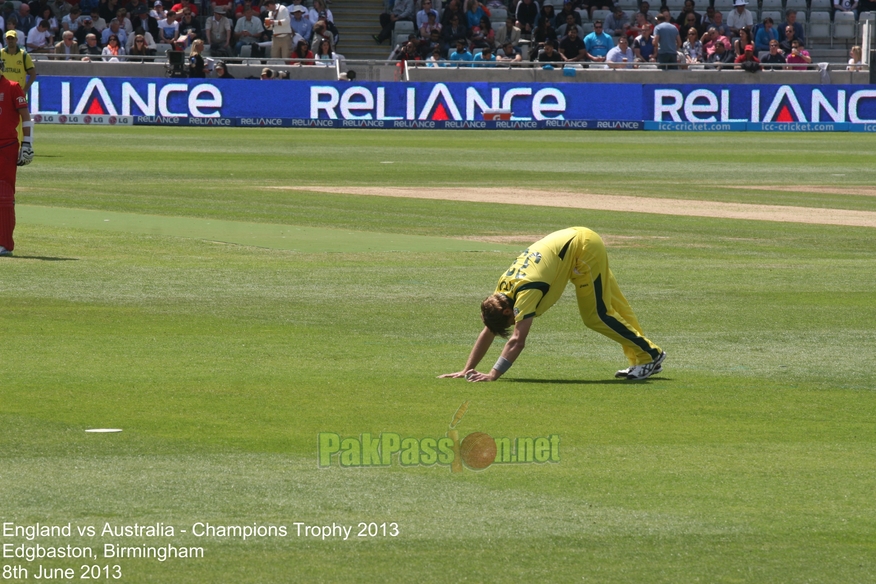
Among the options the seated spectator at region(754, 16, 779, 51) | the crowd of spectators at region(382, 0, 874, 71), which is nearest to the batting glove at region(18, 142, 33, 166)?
the crowd of spectators at region(382, 0, 874, 71)

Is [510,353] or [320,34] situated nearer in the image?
[510,353]

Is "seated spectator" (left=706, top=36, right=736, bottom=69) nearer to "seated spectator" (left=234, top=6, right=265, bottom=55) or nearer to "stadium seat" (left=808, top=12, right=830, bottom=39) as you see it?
"stadium seat" (left=808, top=12, right=830, bottom=39)

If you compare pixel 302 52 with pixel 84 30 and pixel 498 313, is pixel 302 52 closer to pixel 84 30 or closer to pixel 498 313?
pixel 84 30

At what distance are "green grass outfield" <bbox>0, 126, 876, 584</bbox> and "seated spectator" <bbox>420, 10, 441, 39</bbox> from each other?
22.0 m

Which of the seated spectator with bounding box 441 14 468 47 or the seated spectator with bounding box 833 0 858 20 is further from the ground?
the seated spectator with bounding box 833 0 858 20

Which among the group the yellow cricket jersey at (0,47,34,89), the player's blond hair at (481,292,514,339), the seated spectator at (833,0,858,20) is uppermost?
the seated spectator at (833,0,858,20)

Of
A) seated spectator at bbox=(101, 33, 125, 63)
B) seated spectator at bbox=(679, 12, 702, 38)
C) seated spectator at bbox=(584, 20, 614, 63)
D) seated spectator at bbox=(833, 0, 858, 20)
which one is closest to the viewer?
seated spectator at bbox=(101, 33, 125, 63)

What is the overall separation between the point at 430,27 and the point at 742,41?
963 centimetres

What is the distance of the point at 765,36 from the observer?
42.8 meters

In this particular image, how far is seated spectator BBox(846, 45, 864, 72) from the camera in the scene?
1593 inches

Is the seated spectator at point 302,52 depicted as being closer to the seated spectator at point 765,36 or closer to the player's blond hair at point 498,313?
the seated spectator at point 765,36

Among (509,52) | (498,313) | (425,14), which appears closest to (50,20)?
(425,14)

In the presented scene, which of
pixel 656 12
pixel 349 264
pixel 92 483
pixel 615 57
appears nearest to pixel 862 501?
pixel 92 483

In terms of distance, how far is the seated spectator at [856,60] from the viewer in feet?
133
